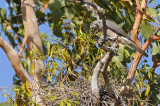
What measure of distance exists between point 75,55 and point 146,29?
5.41ft

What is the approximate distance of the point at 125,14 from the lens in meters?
7.80

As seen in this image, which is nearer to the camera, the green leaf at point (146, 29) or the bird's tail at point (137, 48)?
the bird's tail at point (137, 48)

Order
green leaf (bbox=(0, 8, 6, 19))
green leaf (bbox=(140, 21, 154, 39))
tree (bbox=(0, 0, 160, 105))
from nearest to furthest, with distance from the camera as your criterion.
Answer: tree (bbox=(0, 0, 160, 105)), green leaf (bbox=(140, 21, 154, 39)), green leaf (bbox=(0, 8, 6, 19))

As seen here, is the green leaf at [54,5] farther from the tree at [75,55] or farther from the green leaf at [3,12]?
the green leaf at [3,12]

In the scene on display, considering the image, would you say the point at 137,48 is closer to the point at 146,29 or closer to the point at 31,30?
the point at 146,29

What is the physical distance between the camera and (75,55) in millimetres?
5934

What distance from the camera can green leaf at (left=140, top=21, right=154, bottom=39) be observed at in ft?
21.1

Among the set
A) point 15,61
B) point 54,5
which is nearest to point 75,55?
point 15,61

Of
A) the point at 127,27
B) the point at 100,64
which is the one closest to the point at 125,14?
the point at 127,27

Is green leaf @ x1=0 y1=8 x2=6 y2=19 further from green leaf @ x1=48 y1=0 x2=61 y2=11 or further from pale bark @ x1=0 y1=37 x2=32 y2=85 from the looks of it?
pale bark @ x1=0 y1=37 x2=32 y2=85

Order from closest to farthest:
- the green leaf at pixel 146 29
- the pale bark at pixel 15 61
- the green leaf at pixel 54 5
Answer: the pale bark at pixel 15 61
the green leaf at pixel 146 29
the green leaf at pixel 54 5

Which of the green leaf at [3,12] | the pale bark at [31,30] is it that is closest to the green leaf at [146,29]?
the pale bark at [31,30]

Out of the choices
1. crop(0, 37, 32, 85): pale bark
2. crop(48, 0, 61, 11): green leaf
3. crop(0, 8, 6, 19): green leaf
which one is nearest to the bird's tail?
crop(0, 37, 32, 85): pale bark

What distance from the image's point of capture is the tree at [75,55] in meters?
5.07
